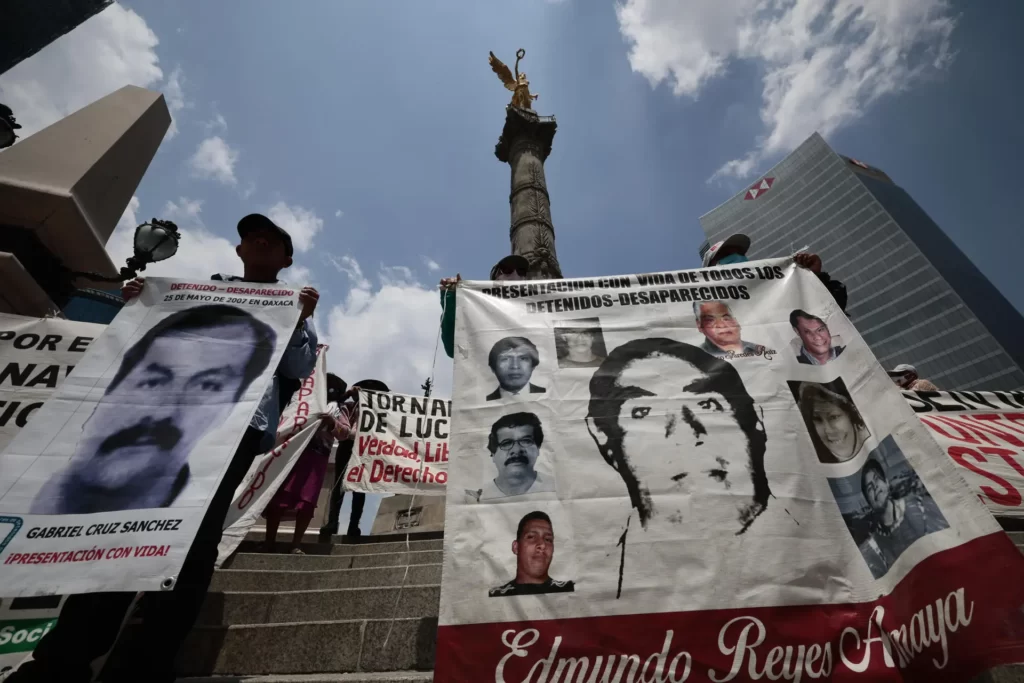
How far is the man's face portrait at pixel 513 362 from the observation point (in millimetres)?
2377

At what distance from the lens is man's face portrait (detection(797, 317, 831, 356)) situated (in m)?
2.41

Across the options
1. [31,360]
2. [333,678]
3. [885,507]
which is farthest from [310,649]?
[31,360]

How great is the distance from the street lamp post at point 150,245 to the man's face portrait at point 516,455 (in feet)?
12.4

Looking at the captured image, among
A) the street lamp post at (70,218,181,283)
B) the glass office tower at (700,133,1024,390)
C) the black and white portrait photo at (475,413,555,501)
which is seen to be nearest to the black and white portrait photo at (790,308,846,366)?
the black and white portrait photo at (475,413,555,501)

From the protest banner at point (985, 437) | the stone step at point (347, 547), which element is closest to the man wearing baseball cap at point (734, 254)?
the protest banner at point (985, 437)

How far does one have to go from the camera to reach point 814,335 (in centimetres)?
247

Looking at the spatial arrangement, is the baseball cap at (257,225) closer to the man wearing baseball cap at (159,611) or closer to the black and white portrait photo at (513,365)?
the man wearing baseball cap at (159,611)

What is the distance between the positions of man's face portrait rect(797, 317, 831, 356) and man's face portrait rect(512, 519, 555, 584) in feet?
5.46

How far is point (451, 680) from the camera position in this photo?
156 centimetres

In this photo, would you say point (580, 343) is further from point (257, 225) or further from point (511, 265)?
point (257, 225)

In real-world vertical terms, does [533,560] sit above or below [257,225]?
below

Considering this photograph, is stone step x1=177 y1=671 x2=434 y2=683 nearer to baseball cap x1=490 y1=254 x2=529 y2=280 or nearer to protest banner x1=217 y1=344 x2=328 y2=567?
protest banner x1=217 y1=344 x2=328 y2=567

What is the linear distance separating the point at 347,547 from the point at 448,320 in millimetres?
3235

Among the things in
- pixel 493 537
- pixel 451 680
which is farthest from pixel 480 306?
pixel 451 680
